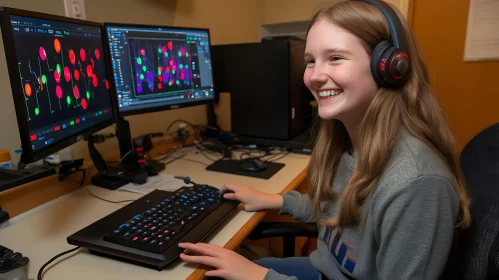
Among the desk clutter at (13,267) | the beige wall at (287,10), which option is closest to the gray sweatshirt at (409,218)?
the desk clutter at (13,267)

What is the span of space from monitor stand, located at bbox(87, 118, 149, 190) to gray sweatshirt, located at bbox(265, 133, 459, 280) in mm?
630

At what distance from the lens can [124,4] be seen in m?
1.39

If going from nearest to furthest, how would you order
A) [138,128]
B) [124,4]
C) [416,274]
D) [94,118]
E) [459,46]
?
[416,274] → [94,118] → [124,4] → [138,128] → [459,46]

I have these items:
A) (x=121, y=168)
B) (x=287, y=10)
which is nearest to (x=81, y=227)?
(x=121, y=168)

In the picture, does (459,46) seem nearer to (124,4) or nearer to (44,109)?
(124,4)

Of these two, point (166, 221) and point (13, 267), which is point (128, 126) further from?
point (13, 267)

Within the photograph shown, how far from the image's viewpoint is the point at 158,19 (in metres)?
1.59

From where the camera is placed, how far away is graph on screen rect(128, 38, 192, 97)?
1.20 m

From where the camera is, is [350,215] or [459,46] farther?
[459,46]

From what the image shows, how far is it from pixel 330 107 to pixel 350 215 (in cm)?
24

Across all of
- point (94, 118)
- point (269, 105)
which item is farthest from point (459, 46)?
point (94, 118)

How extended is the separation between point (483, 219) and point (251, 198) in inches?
21.4

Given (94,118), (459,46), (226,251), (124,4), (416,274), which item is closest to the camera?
(416,274)

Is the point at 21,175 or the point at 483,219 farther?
the point at 21,175
